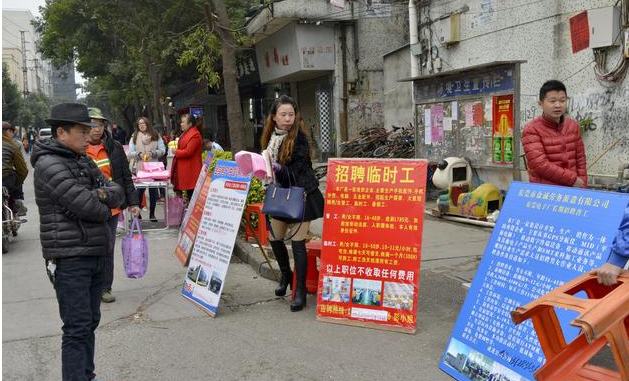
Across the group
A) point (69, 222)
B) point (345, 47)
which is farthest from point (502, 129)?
point (345, 47)

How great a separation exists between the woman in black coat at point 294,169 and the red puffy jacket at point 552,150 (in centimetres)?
176

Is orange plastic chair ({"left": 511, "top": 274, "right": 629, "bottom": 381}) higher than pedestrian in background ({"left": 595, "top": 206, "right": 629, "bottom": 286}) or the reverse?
the reverse

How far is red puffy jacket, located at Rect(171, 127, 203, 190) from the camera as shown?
8219 millimetres

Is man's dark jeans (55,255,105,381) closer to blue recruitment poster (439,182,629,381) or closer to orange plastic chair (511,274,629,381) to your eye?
blue recruitment poster (439,182,629,381)

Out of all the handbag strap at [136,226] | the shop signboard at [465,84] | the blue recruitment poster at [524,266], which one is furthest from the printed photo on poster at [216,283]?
the shop signboard at [465,84]

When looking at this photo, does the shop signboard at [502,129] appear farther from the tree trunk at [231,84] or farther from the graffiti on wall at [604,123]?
the tree trunk at [231,84]

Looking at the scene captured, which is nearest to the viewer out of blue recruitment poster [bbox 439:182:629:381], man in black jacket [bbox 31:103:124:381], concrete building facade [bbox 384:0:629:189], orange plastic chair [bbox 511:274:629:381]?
orange plastic chair [bbox 511:274:629:381]

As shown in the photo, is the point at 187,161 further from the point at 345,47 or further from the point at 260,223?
the point at 345,47

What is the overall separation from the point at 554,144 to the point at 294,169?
2076 mm

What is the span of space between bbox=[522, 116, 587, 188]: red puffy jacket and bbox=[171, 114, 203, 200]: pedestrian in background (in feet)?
16.2

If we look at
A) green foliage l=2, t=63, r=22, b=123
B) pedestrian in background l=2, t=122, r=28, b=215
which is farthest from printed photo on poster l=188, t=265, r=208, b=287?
green foliage l=2, t=63, r=22, b=123

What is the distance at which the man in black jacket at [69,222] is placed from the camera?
3240mm

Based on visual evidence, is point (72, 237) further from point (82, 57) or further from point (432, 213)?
point (82, 57)

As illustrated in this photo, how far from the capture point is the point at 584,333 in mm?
2041
